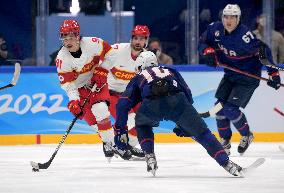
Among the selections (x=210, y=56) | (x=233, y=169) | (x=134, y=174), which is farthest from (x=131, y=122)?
(x=233, y=169)

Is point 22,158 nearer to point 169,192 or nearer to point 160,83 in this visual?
point 160,83

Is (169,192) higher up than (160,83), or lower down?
lower down

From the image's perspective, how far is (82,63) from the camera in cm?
666

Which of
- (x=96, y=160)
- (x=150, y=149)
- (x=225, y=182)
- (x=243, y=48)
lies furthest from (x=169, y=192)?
(x=243, y=48)

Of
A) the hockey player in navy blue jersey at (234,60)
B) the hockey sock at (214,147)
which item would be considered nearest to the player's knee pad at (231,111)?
the hockey player in navy blue jersey at (234,60)

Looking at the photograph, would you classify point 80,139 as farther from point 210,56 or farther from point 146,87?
point 146,87

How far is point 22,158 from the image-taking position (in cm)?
704

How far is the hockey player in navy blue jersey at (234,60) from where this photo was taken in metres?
7.16

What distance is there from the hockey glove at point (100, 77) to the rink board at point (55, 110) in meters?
1.92

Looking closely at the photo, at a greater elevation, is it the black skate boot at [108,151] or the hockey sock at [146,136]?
the hockey sock at [146,136]

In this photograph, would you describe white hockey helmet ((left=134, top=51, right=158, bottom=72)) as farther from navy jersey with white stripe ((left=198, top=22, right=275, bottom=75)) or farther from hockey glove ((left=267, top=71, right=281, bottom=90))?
hockey glove ((left=267, top=71, right=281, bottom=90))

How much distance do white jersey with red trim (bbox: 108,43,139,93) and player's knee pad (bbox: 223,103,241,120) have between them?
80 centimetres

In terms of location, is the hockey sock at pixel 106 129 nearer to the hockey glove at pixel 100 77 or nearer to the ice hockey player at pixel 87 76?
the ice hockey player at pixel 87 76

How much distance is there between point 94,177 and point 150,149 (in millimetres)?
379
